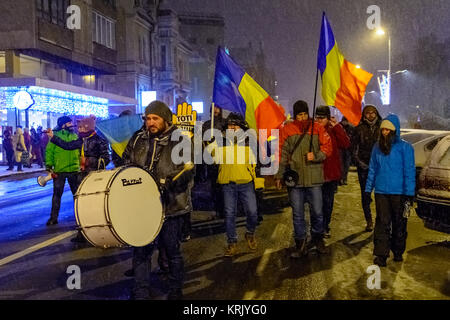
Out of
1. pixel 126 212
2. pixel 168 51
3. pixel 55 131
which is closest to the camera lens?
pixel 126 212

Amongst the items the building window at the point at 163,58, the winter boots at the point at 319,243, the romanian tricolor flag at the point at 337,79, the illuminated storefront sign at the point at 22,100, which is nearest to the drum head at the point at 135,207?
the winter boots at the point at 319,243

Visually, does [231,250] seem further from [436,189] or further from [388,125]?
[436,189]

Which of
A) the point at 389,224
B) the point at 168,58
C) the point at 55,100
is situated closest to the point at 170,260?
the point at 389,224

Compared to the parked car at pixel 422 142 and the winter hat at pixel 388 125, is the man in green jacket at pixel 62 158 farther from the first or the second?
the parked car at pixel 422 142

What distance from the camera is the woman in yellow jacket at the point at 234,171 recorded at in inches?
271

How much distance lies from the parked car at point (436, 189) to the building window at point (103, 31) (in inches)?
1283

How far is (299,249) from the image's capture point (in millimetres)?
6789

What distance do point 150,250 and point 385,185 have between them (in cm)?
318

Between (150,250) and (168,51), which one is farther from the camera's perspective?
(168,51)

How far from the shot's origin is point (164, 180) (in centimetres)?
495

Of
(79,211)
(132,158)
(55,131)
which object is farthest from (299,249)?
(55,131)

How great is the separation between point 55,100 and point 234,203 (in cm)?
2311

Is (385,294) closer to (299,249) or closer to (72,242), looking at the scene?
(299,249)

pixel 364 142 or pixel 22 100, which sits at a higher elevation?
pixel 22 100
